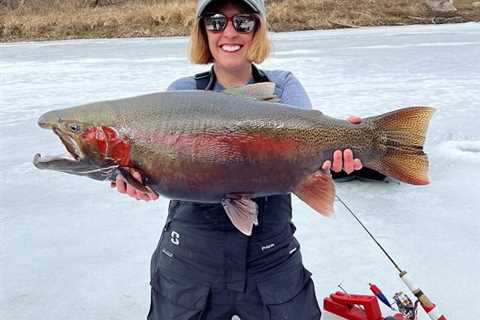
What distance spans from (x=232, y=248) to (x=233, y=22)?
810 mm

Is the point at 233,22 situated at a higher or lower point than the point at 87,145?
higher

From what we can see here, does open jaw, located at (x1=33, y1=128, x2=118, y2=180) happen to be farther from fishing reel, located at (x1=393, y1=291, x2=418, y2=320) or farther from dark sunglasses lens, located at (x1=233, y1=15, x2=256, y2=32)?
fishing reel, located at (x1=393, y1=291, x2=418, y2=320)

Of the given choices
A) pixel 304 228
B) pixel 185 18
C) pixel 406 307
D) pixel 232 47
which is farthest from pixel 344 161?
pixel 185 18

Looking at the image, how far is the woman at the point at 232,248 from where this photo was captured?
190cm

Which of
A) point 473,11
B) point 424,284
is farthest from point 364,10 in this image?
point 424,284

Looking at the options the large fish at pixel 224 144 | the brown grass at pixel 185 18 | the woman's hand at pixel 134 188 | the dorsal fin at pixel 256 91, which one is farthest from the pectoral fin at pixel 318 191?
the brown grass at pixel 185 18

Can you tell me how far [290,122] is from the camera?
1.72m

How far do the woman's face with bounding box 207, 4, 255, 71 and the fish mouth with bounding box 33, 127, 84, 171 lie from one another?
2.11ft

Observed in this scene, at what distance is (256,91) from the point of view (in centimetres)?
178

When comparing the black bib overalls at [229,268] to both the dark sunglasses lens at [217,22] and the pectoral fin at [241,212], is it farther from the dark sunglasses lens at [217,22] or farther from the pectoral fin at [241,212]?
the dark sunglasses lens at [217,22]

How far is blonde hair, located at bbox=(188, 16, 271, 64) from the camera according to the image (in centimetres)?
203

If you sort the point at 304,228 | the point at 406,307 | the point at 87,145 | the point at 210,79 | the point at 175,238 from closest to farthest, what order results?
the point at 87,145 → the point at 175,238 → the point at 210,79 → the point at 406,307 → the point at 304,228

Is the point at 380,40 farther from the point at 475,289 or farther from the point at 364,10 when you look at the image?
the point at 475,289

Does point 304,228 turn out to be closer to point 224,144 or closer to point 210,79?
point 210,79
